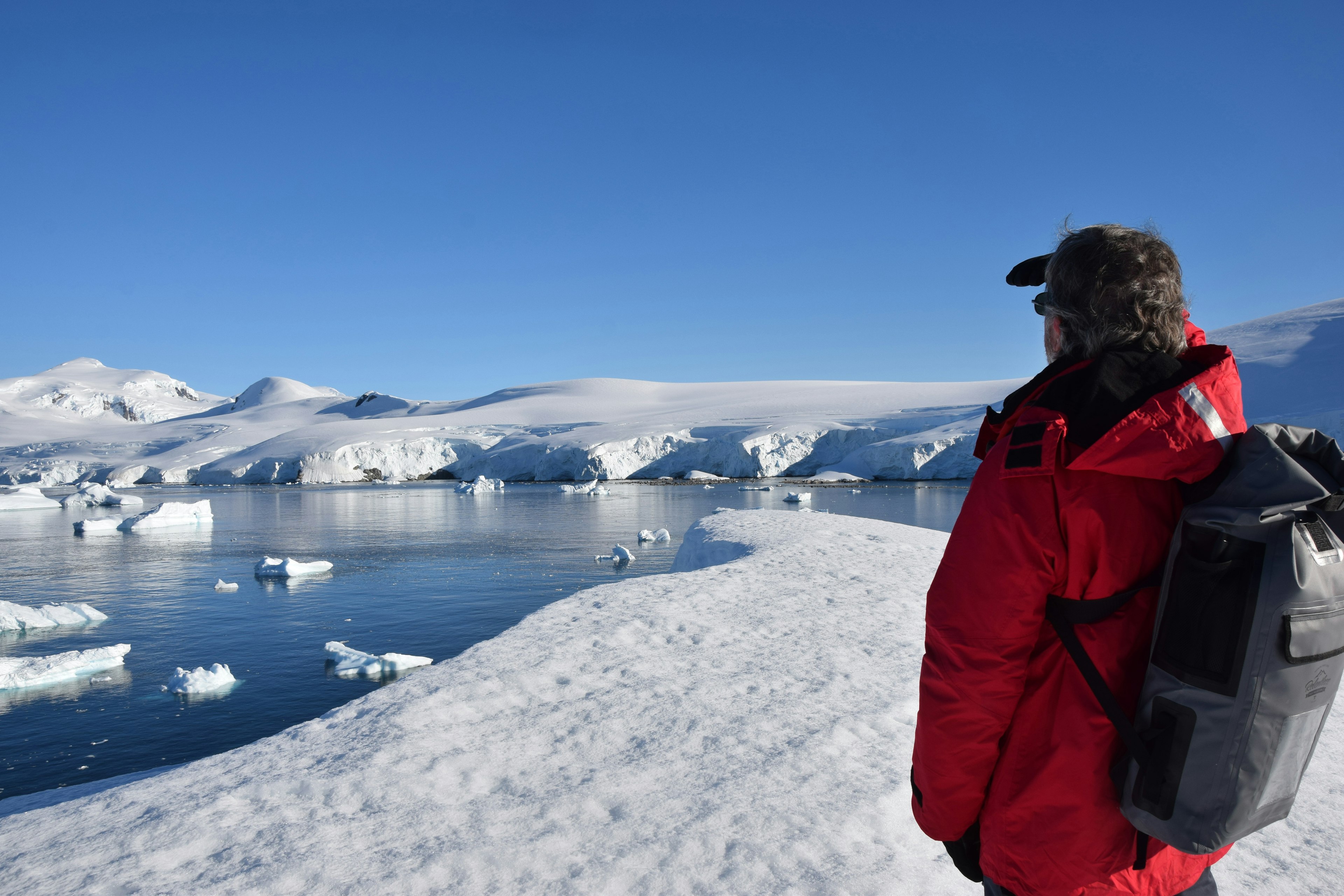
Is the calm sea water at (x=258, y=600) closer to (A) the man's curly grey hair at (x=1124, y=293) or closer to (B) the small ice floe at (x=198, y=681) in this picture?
(B) the small ice floe at (x=198, y=681)

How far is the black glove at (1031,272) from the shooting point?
1.52 metres

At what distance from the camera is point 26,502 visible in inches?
1300

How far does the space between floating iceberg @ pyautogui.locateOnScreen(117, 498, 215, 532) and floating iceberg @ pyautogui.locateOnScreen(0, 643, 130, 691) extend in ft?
56.8

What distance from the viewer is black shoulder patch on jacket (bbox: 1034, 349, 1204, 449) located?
3.90 ft

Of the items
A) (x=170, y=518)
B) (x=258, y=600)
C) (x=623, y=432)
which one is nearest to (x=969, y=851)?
(x=258, y=600)

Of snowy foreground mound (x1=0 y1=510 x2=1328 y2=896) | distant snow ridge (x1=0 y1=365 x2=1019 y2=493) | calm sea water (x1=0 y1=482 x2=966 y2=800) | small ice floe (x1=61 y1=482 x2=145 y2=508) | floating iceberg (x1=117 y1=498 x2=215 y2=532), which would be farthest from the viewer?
distant snow ridge (x1=0 y1=365 x2=1019 y2=493)

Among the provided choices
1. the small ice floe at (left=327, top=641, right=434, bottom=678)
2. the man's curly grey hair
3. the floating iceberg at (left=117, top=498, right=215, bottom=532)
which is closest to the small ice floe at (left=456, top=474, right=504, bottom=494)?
the floating iceberg at (left=117, top=498, right=215, bottom=532)

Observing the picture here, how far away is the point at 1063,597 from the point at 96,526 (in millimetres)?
26686

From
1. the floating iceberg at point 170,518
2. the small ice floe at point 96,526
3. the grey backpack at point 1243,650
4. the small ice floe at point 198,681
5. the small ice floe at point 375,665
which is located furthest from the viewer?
the floating iceberg at point 170,518

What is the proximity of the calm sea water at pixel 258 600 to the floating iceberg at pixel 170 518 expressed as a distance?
697 mm

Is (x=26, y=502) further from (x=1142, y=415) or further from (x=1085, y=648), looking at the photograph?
(x=1142, y=415)

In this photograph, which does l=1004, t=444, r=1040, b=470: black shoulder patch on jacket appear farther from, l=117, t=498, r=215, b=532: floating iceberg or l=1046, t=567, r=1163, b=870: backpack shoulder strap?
l=117, t=498, r=215, b=532: floating iceberg

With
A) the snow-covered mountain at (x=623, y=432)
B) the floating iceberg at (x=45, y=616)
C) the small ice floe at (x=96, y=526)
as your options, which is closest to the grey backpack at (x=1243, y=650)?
the floating iceberg at (x=45, y=616)

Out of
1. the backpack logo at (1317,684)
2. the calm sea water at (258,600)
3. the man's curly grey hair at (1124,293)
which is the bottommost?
the calm sea water at (258,600)
